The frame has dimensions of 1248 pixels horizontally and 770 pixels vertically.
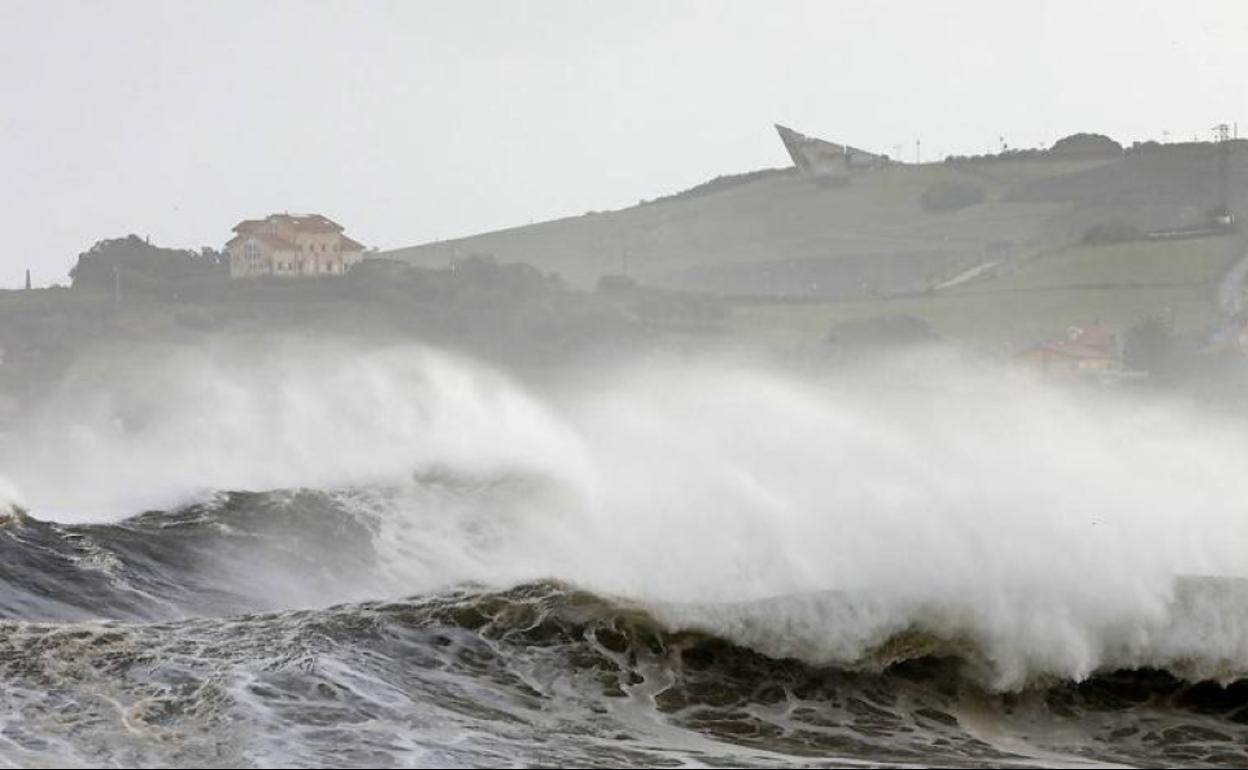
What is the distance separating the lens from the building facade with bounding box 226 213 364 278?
132000 millimetres

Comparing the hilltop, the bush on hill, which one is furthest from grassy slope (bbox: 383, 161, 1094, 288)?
the bush on hill

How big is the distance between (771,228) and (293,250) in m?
39.3

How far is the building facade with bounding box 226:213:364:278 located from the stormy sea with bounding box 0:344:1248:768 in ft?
335

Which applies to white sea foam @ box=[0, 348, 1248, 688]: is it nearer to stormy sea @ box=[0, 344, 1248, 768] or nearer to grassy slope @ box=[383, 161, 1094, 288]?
stormy sea @ box=[0, 344, 1248, 768]

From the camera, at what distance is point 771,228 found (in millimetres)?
143000

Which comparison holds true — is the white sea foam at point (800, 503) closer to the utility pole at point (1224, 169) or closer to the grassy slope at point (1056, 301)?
the grassy slope at point (1056, 301)

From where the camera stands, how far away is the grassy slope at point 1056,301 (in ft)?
302

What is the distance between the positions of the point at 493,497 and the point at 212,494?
5064 millimetres

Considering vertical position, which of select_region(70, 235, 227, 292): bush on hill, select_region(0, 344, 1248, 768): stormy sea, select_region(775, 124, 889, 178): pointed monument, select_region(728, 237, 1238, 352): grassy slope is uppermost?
select_region(775, 124, 889, 178): pointed monument

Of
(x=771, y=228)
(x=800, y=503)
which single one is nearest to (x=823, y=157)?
(x=771, y=228)

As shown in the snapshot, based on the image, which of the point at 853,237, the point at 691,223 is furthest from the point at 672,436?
the point at 691,223

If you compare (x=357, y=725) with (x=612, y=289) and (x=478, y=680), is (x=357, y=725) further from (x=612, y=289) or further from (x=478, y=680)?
(x=612, y=289)

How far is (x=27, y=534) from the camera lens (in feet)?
75.0

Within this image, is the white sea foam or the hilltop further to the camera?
the hilltop
